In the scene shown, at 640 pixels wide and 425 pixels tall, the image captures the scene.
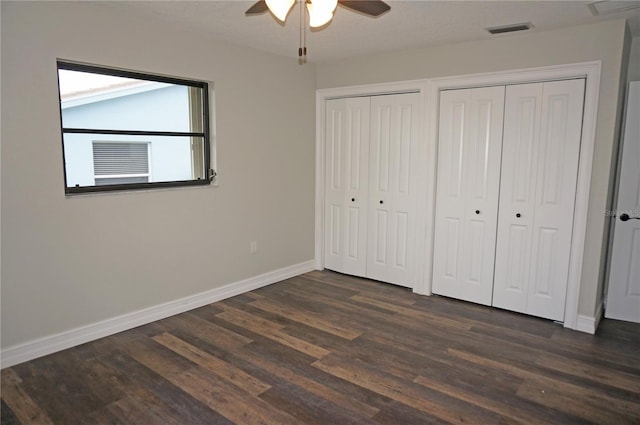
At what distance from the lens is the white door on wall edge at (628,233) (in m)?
3.59

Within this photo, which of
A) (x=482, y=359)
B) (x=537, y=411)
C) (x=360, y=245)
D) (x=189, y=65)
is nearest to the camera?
(x=537, y=411)

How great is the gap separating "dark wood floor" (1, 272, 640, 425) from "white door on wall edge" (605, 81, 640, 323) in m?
0.19

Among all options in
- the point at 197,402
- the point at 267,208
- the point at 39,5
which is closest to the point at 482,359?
the point at 197,402

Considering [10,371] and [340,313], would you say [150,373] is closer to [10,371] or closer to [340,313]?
[10,371]

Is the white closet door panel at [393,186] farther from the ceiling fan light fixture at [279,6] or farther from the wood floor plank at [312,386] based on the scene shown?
the ceiling fan light fixture at [279,6]

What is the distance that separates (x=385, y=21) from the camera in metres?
3.23

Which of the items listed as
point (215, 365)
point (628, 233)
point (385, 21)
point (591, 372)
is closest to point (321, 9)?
point (385, 21)

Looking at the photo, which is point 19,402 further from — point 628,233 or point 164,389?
point 628,233

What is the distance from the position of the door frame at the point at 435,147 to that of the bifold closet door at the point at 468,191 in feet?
0.27

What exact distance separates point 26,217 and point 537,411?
341cm

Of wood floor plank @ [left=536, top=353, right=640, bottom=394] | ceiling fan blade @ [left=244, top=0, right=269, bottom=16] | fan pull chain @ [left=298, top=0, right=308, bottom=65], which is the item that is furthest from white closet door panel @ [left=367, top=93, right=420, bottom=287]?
ceiling fan blade @ [left=244, top=0, right=269, bottom=16]

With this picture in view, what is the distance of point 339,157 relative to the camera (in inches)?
192

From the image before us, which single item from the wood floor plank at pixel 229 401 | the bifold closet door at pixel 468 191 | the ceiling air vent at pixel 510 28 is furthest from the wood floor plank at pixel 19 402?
the ceiling air vent at pixel 510 28

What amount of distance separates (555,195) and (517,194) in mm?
299
